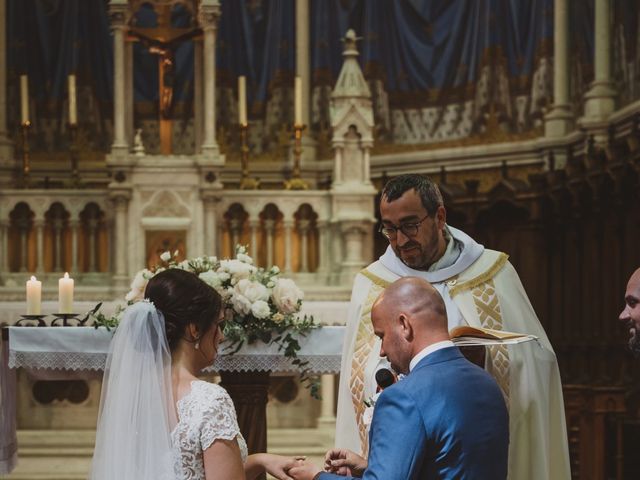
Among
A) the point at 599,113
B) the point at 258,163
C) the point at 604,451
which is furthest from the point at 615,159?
the point at 258,163

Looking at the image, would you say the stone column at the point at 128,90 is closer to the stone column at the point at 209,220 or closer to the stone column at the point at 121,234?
the stone column at the point at 121,234

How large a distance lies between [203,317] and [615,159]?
585 centimetres

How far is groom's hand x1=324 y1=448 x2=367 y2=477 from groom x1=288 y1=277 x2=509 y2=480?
10 centimetres

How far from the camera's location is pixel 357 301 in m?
4.42

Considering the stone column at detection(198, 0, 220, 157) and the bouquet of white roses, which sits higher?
the stone column at detection(198, 0, 220, 157)

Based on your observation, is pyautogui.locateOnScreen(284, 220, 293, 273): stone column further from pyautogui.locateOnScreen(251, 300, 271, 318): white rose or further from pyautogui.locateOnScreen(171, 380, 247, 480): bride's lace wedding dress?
pyautogui.locateOnScreen(171, 380, 247, 480): bride's lace wedding dress

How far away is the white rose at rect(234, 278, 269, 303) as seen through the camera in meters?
5.57

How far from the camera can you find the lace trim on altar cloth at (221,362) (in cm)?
566

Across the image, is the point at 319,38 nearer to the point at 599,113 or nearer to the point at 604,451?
the point at 599,113

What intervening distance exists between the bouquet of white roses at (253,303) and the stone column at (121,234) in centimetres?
313

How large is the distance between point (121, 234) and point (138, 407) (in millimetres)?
5370

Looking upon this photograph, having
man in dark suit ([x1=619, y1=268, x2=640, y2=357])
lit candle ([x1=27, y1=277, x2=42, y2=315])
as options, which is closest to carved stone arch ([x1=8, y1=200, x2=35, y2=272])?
lit candle ([x1=27, y1=277, x2=42, y2=315])

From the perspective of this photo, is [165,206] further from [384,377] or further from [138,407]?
[384,377]

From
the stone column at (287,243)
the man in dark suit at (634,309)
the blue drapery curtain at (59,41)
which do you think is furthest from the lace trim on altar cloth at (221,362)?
the blue drapery curtain at (59,41)
